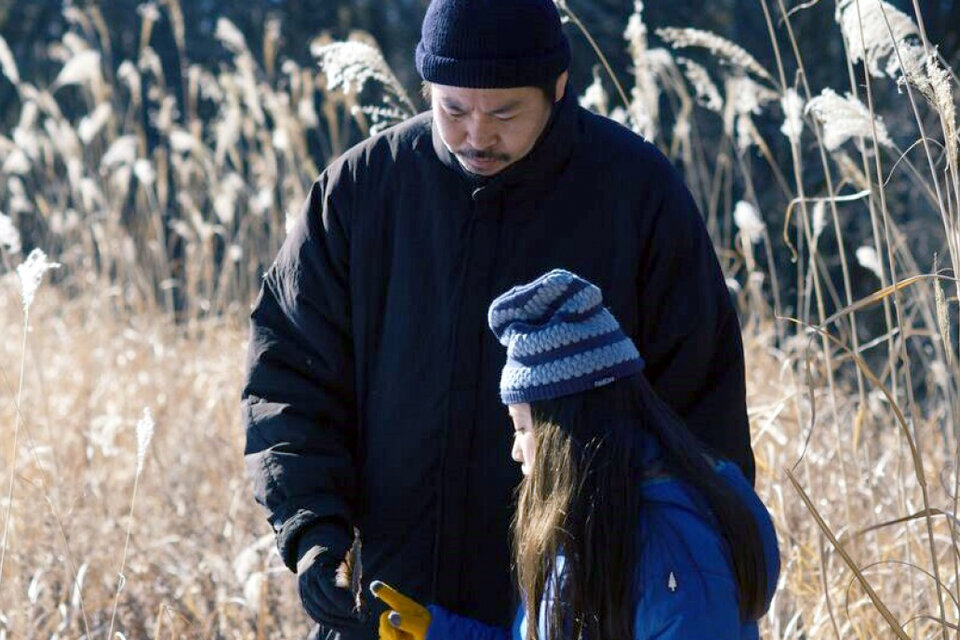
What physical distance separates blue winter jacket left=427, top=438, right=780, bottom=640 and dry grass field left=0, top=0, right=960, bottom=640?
8.3 inches

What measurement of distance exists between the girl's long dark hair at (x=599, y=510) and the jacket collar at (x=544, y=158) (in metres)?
0.51

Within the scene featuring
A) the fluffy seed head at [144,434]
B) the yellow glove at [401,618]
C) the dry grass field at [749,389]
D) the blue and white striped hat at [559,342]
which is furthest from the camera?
the dry grass field at [749,389]

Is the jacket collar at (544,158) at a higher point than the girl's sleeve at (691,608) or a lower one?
higher

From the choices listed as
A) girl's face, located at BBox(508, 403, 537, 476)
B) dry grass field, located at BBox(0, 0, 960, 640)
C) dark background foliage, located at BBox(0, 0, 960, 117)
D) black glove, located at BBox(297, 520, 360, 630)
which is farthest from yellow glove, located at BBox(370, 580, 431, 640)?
dark background foliage, located at BBox(0, 0, 960, 117)

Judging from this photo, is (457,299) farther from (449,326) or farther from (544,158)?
(544,158)

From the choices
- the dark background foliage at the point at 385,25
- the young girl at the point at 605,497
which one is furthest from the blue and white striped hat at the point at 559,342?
the dark background foliage at the point at 385,25

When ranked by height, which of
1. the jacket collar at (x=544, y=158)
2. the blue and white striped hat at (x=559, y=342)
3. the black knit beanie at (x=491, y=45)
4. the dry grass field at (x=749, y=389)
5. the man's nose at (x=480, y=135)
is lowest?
the dry grass field at (x=749, y=389)

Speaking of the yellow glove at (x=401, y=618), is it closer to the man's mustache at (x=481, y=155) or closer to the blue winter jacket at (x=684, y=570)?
the blue winter jacket at (x=684, y=570)

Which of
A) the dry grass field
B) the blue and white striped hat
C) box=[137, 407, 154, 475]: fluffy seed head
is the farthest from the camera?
the dry grass field

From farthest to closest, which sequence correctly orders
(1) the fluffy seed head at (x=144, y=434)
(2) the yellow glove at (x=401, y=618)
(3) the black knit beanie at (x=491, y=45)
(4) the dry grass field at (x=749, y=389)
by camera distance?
(4) the dry grass field at (x=749, y=389) → (1) the fluffy seed head at (x=144, y=434) → (3) the black knit beanie at (x=491, y=45) → (2) the yellow glove at (x=401, y=618)

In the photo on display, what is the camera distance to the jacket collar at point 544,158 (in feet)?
7.46

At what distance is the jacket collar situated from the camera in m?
2.27

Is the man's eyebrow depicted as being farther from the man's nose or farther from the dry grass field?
the dry grass field

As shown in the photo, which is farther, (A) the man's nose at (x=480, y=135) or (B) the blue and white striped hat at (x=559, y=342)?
(A) the man's nose at (x=480, y=135)
